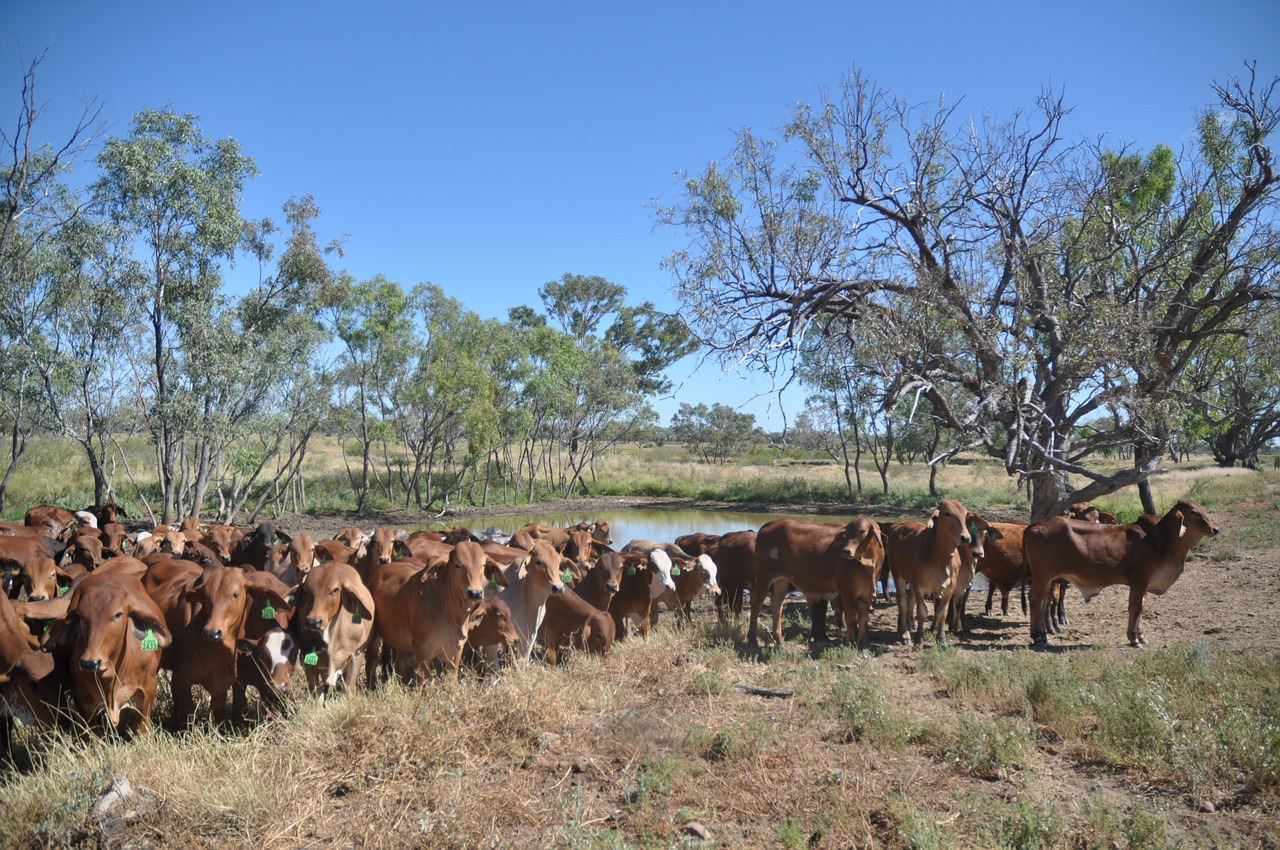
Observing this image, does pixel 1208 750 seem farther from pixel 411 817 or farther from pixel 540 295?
pixel 540 295

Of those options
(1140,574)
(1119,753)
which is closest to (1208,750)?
(1119,753)

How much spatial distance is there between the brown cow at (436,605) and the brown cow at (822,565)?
14.4 feet

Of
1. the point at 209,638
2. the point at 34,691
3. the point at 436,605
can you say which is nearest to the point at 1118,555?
the point at 436,605

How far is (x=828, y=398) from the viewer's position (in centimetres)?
3741

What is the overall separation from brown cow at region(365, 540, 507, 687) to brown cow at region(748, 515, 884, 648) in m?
4.38

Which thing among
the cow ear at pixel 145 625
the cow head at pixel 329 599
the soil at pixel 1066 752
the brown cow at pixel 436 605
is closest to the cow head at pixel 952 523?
the soil at pixel 1066 752

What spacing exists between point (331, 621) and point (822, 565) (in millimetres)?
6204

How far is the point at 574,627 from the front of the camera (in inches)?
364

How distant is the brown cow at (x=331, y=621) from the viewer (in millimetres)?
6988

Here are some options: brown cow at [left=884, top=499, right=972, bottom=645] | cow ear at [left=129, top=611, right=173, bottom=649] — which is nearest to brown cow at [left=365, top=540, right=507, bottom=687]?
cow ear at [left=129, top=611, right=173, bottom=649]

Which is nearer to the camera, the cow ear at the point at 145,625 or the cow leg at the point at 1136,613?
the cow ear at the point at 145,625

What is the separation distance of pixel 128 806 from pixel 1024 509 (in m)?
33.2

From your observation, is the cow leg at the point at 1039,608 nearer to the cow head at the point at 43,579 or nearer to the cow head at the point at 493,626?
the cow head at the point at 493,626

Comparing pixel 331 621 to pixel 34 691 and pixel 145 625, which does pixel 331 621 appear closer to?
pixel 145 625
